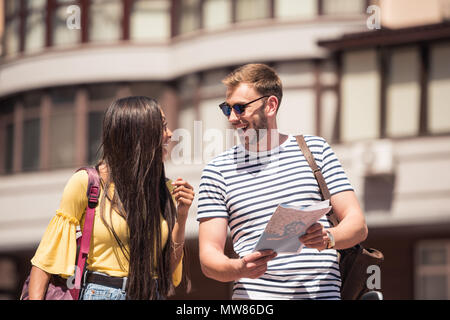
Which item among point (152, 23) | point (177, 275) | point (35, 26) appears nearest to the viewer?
point (177, 275)

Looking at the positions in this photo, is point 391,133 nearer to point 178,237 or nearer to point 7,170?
point 7,170

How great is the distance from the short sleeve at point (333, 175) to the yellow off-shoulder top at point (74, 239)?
3.55ft

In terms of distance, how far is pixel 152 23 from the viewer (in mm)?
25656

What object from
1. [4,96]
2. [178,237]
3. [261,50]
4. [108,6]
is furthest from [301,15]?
[178,237]

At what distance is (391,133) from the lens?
22203 mm

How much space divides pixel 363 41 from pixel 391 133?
86.7 inches

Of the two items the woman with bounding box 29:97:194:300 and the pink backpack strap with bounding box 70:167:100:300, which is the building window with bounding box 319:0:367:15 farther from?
the pink backpack strap with bounding box 70:167:100:300

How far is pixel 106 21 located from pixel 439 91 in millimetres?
9035

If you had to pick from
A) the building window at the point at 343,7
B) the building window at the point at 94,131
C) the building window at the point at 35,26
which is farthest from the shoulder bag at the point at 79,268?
the building window at the point at 35,26

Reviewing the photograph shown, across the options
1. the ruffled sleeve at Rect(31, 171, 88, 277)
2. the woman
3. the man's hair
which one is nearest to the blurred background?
the man's hair

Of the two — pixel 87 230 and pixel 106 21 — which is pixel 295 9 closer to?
pixel 106 21

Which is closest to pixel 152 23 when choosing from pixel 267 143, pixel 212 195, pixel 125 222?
pixel 267 143

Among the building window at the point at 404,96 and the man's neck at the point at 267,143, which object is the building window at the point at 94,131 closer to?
the building window at the point at 404,96

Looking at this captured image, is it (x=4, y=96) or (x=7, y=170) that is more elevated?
(x=4, y=96)
